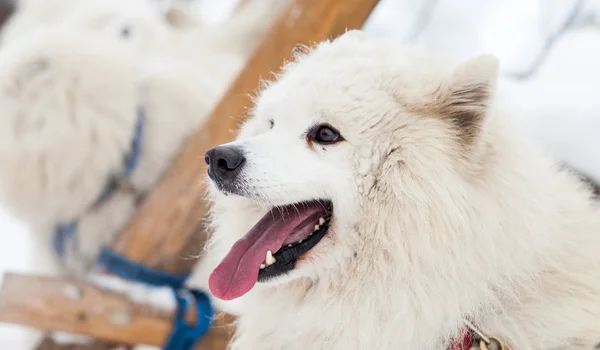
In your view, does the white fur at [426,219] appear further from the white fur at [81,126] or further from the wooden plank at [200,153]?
the white fur at [81,126]

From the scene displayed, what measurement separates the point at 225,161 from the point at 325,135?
0.96 feet

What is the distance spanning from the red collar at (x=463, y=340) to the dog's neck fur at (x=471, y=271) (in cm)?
2

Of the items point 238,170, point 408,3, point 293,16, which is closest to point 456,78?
point 238,170

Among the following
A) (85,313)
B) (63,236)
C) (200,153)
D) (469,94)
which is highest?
(469,94)

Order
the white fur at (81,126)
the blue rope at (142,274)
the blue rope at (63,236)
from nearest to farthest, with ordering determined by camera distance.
A: the blue rope at (142,274), the white fur at (81,126), the blue rope at (63,236)

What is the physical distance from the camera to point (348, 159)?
5.18ft

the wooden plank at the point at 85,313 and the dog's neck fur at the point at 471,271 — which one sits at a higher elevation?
the dog's neck fur at the point at 471,271

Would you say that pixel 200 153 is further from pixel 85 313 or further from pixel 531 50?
pixel 531 50

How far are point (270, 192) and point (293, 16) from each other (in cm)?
122

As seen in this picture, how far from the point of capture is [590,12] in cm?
350

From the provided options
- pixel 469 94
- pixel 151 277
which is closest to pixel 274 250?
pixel 469 94

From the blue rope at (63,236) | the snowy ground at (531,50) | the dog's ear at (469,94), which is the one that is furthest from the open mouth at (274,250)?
the blue rope at (63,236)

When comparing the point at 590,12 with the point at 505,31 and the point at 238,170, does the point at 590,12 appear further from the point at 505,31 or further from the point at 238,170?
the point at 238,170

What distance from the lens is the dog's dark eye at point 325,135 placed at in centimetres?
162
